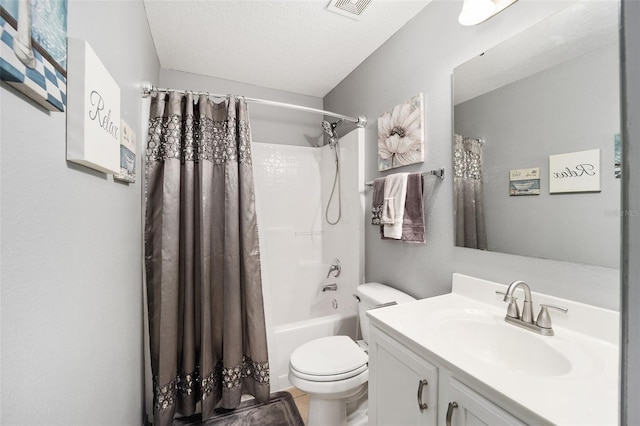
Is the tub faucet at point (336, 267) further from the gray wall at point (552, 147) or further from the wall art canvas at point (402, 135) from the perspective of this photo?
the gray wall at point (552, 147)

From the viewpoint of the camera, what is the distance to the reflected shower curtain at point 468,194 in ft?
3.93

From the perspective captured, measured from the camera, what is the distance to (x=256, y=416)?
5.22 ft

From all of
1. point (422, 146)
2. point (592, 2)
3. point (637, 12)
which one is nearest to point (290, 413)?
point (422, 146)

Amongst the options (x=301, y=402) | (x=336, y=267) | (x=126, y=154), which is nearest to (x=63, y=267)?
(x=126, y=154)

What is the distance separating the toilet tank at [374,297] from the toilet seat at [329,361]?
15cm

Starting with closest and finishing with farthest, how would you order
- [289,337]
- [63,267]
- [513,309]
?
1. [63,267]
2. [513,309]
3. [289,337]

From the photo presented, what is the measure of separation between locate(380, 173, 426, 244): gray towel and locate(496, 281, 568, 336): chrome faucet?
1.61 feet

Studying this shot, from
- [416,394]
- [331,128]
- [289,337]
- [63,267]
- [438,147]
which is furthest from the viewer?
[331,128]

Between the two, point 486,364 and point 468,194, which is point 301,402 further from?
point 468,194

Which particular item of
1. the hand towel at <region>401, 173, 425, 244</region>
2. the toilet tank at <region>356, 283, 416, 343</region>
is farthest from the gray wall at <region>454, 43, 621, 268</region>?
the toilet tank at <region>356, 283, 416, 343</region>

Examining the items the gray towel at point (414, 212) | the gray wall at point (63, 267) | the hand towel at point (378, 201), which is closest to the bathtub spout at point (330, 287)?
the hand towel at point (378, 201)

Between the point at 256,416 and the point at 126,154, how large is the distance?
1.63m

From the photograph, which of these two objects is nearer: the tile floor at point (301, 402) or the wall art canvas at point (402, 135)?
the wall art canvas at point (402, 135)

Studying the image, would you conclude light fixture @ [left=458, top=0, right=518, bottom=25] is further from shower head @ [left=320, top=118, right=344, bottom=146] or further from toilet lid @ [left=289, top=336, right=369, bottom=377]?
toilet lid @ [left=289, top=336, right=369, bottom=377]
